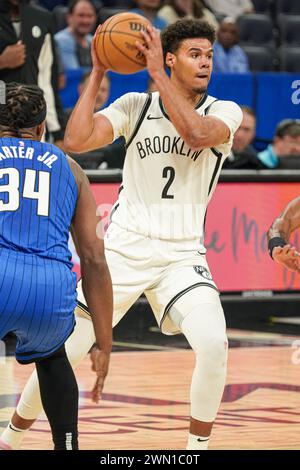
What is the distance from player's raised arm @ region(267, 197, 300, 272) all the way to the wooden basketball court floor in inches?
45.5

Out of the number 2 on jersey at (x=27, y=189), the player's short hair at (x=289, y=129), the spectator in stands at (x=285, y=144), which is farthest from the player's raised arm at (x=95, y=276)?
→ the player's short hair at (x=289, y=129)

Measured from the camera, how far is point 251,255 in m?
11.1

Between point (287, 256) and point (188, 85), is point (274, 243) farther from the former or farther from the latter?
point (188, 85)

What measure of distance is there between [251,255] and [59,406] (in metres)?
6.68

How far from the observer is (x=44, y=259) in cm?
460

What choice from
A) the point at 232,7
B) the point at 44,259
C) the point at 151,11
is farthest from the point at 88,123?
the point at 232,7

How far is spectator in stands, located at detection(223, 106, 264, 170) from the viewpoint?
1151 centimetres

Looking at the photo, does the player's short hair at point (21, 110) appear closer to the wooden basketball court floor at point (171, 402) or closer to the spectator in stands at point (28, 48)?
the wooden basketball court floor at point (171, 402)

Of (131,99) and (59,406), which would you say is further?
(131,99)

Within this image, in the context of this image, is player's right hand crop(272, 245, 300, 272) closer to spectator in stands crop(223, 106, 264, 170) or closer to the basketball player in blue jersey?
the basketball player in blue jersey

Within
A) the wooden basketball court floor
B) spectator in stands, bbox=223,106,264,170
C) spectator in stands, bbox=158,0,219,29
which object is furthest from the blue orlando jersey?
spectator in stands, bbox=158,0,219,29

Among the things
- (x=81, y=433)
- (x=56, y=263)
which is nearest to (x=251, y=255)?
(x=81, y=433)

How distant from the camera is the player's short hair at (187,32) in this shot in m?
6.08

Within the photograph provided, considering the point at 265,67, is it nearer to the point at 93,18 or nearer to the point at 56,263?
the point at 93,18
